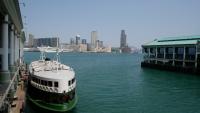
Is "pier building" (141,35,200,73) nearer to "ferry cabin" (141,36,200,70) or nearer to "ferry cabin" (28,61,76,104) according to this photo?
"ferry cabin" (141,36,200,70)

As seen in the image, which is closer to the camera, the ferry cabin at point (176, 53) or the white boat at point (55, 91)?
the white boat at point (55, 91)

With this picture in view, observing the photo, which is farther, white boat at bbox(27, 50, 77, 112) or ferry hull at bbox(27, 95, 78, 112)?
white boat at bbox(27, 50, 77, 112)

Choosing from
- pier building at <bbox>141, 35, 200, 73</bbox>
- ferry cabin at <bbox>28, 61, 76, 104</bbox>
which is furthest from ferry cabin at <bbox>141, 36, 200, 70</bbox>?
ferry cabin at <bbox>28, 61, 76, 104</bbox>

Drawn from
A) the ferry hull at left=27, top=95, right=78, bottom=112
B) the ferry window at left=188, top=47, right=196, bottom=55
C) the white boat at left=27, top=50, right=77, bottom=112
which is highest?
the ferry window at left=188, top=47, right=196, bottom=55

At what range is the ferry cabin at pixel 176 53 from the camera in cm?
8535

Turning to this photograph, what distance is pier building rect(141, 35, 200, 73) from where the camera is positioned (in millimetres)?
84688

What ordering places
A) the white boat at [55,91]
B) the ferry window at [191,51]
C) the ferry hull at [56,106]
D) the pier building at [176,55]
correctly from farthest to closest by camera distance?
the ferry window at [191,51] → the pier building at [176,55] → the white boat at [55,91] → the ferry hull at [56,106]

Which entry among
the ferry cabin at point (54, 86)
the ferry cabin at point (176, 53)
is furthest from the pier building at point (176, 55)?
the ferry cabin at point (54, 86)

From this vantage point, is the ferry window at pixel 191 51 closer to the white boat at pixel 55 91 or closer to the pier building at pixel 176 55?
the pier building at pixel 176 55

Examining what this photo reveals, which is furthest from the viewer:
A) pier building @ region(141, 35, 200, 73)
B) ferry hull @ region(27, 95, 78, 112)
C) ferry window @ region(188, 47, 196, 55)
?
ferry window @ region(188, 47, 196, 55)

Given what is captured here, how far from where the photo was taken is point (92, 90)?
171 feet

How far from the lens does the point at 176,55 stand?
9500 centimetres

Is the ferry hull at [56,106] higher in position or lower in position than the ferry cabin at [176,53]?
lower

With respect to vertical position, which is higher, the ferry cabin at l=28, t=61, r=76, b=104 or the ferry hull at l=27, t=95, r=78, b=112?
the ferry cabin at l=28, t=61, r=76, b=104
